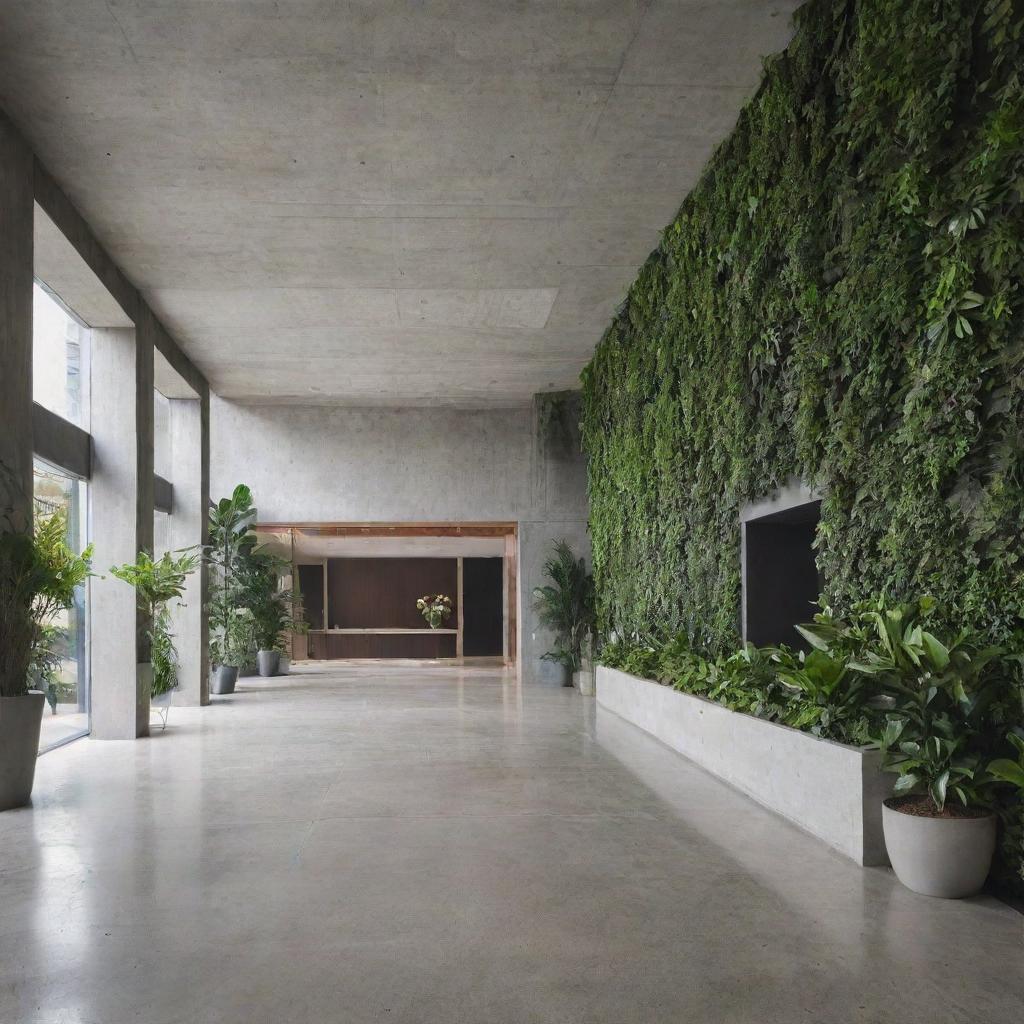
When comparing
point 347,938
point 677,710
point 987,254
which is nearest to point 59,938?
point 347,938

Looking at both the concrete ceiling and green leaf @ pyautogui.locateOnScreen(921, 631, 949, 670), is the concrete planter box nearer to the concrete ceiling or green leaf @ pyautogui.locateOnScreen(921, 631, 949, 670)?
green leaf @ pyautogui.locateOnScreen(921, 631, 949, 670)

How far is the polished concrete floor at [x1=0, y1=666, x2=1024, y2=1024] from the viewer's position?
8.70 ft

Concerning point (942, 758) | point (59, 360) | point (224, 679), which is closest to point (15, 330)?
point (59, 360)

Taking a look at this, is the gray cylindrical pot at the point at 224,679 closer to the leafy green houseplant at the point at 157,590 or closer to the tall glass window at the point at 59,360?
the leafy green houseplant at the point at 157,590

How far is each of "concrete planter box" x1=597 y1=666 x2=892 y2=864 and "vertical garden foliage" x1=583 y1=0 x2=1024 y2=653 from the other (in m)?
0.65

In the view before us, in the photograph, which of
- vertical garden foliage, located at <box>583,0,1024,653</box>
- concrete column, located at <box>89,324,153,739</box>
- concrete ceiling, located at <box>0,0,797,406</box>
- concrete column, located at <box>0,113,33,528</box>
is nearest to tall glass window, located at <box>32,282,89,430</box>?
concrete column, located at <box>89,324,153,739</box>

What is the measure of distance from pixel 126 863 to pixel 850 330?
3.88 m

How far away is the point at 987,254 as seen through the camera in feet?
11.3

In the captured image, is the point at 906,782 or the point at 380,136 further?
the point at 380,136

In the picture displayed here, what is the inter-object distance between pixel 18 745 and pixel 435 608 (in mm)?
15001

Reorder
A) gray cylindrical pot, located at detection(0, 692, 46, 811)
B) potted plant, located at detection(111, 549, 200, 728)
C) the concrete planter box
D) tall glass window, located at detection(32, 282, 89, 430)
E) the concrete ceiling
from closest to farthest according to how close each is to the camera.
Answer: the concrete planter box → the concrete ceiling → gray cylindrical pot, located at detection(0, 692, 46, 811) → tall glass window, located at detection(32, 282, 89, 430) → potted plant, located at detection(111, 549, 200, 728)

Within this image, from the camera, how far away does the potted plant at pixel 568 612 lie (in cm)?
1324

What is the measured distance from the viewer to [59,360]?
8.17m

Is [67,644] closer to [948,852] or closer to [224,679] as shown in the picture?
[224,679]
